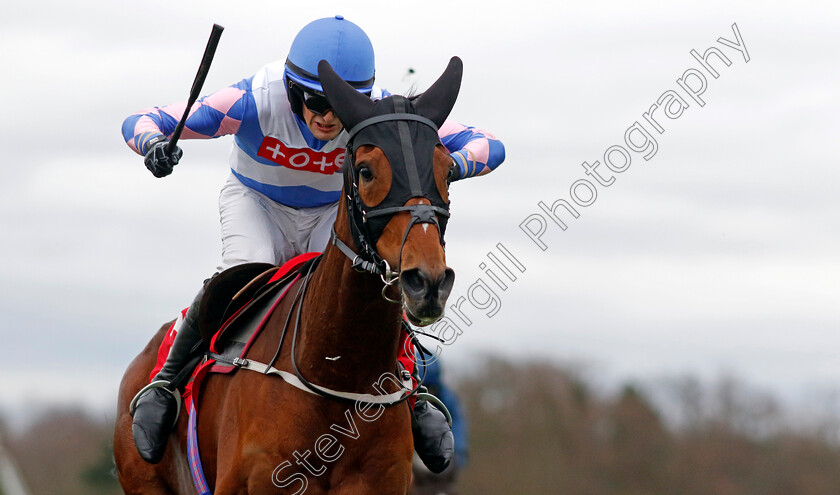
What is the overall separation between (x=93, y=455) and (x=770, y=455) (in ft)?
25.9

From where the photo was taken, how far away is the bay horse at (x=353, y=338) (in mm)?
4172

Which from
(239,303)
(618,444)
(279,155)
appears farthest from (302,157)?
(618,444)

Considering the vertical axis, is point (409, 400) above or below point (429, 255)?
below

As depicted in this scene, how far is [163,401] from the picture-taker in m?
5.53

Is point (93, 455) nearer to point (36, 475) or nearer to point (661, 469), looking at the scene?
point (36, 475)

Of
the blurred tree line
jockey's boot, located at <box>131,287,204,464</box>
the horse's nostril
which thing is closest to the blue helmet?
jockey's boot, located at <box>131,287,204,464</box>

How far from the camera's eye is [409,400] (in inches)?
200

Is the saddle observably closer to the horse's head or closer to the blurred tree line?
the horse's head

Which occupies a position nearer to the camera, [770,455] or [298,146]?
[298,146]

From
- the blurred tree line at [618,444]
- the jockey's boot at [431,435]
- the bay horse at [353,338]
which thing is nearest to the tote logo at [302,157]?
the bay horse at [353,338]

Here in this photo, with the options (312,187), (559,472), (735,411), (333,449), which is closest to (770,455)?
(735,411)

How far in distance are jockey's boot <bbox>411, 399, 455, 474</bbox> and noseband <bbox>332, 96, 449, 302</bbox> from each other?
3.70 feet

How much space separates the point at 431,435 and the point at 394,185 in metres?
1.60

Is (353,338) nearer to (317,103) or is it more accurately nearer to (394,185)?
(394,185)
